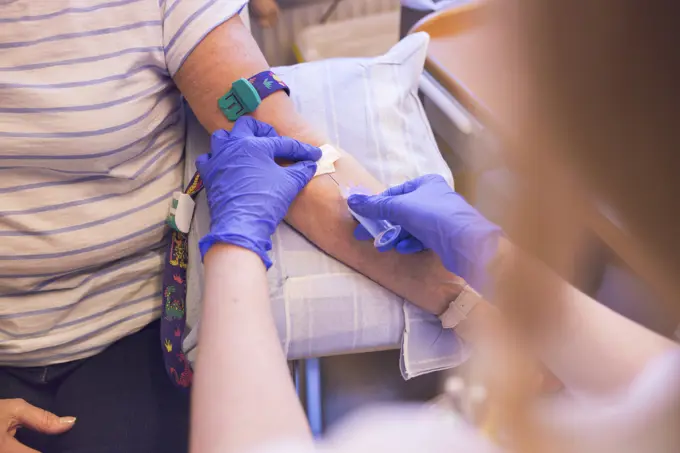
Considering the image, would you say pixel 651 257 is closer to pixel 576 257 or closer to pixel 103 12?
pixel 576 257

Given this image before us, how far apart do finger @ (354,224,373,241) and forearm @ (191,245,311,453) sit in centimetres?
18

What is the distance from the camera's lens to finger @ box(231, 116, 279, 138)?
2.92 ft

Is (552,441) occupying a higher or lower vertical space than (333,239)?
higher

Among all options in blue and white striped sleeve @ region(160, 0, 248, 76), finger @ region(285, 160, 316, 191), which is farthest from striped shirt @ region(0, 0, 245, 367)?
finger @ region(285, 160, 316, 191)

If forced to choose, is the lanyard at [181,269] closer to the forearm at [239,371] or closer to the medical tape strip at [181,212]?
the medical tape strip at [181,212]

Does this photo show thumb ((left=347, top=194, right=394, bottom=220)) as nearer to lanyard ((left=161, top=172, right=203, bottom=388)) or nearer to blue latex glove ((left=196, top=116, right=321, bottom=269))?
blue latex glove ((left=196, top=116, right=321, bottom=269))

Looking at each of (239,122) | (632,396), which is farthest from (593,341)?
(239,122)

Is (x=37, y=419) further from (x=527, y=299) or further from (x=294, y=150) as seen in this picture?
(x=527, y=299)

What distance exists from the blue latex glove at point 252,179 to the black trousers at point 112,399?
320 mm

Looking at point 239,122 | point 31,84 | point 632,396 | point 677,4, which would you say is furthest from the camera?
point 239,122

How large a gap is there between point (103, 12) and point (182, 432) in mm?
737

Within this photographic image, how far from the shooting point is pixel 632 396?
35 centimetres

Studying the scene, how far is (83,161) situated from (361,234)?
46 cm

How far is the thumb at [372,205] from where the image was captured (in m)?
0.82
